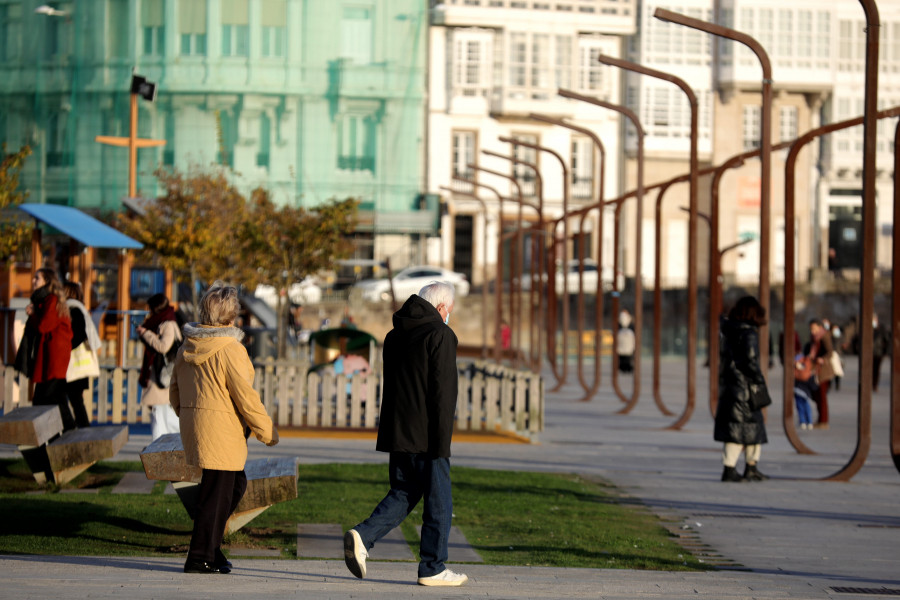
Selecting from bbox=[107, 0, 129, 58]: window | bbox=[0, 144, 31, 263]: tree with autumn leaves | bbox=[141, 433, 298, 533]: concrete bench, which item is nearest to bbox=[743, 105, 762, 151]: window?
bbox=[107, 0, 129, 58]: window

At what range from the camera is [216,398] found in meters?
7.16

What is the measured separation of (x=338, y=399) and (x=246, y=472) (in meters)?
9.50

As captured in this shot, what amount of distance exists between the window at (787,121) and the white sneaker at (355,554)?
63.1 m

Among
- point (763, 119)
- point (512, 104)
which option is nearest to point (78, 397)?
point (763, 119)

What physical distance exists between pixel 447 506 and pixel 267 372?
35.8 ft

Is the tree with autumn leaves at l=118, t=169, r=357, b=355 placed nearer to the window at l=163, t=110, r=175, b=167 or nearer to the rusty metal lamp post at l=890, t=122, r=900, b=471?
the rusty metal lamp post at l=890, t=122, r=900, b=471

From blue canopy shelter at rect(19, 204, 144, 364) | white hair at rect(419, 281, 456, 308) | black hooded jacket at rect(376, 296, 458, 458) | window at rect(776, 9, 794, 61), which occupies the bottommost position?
black hooded jacket at rect(376, 296, 458, 458)

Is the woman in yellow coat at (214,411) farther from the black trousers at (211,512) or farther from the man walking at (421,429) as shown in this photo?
the man walking at (421,429)

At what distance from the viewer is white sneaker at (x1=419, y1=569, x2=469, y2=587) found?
7.11 meters

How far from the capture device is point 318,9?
53.9 meters

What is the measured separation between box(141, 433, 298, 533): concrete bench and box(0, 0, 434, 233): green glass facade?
44.0 m

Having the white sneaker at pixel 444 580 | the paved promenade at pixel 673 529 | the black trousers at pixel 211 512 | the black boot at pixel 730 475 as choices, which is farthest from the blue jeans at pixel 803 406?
the black trousers at pixel 211 512

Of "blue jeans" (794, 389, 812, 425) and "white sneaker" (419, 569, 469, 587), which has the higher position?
"white sneaker" (419, 569, 469, 587)

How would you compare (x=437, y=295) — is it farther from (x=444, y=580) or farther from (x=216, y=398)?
(x=444, y=580)
